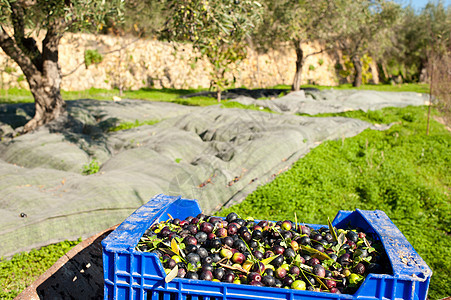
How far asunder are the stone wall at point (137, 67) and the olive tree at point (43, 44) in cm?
1037

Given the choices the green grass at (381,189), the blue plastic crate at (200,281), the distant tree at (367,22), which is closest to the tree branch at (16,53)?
the green grass at (381,189)

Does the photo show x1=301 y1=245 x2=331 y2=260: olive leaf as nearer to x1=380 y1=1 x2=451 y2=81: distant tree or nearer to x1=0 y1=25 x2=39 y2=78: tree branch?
x1=0 y1=25 x2=39 y2=78: tree branch

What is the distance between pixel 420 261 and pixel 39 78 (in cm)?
923

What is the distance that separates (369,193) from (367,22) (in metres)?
17.2

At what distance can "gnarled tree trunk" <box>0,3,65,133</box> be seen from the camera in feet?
29.3

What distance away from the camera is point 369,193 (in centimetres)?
682

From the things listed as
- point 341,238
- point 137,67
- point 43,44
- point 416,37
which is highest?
point 416,37

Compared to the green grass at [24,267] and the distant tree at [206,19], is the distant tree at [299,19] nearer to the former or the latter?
the distant tree at [206,19]

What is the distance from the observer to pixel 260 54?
28500 mm

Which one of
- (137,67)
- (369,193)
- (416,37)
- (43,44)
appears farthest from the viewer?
(416,37)

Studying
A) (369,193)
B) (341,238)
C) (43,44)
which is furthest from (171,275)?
(43,44)

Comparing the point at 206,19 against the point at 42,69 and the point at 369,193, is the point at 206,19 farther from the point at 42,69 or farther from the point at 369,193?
the point at 42,69

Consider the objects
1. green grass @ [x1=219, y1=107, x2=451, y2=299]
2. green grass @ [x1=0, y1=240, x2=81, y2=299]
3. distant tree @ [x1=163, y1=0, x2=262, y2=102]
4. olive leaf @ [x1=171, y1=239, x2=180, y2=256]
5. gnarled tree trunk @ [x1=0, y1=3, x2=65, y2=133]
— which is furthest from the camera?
gnarled tree trunk @ [x1=0, y1=3, x2=65, y2=133]

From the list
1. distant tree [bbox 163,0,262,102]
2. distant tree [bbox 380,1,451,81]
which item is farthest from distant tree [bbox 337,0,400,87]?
distant tree [bbox 163,0,262,102]
